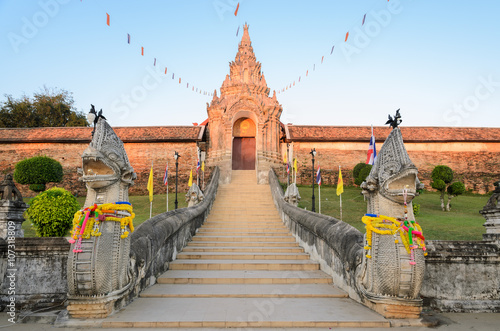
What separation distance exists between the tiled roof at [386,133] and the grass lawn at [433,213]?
4.56 meters

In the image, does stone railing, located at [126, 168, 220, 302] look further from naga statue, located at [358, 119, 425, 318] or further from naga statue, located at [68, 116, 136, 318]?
naga statue, located at [358, 119, 425, 318]

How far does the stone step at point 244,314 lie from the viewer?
13.2 feet

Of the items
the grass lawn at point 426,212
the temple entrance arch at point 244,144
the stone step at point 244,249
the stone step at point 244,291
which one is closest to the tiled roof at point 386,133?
the temple entrance arch at point 244,144

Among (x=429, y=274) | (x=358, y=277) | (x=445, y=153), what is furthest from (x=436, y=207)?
(x=358, y=277)

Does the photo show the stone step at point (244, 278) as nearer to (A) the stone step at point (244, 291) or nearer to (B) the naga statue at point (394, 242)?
(A) the stone step at point (244, 291)

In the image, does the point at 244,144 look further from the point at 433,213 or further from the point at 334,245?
the point at 334,245

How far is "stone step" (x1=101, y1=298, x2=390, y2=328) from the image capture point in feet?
13.2

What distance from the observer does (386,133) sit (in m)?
26.9

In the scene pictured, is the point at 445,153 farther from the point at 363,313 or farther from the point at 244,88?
the point at 363,313

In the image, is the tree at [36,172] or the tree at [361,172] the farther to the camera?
the tree at [36,172]

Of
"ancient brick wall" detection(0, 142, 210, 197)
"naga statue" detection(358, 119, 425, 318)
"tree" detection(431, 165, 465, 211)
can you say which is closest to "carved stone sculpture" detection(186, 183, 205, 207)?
"naga statue" detection(358, 119, 425, 318)

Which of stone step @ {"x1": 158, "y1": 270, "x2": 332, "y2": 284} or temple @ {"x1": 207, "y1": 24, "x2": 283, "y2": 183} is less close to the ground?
temple @ {"x1": 207, "y1": 24, "x2": 283, "y2": 183}

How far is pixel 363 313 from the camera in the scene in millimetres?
4309

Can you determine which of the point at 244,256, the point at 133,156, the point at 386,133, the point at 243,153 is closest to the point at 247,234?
the point at 244,256
